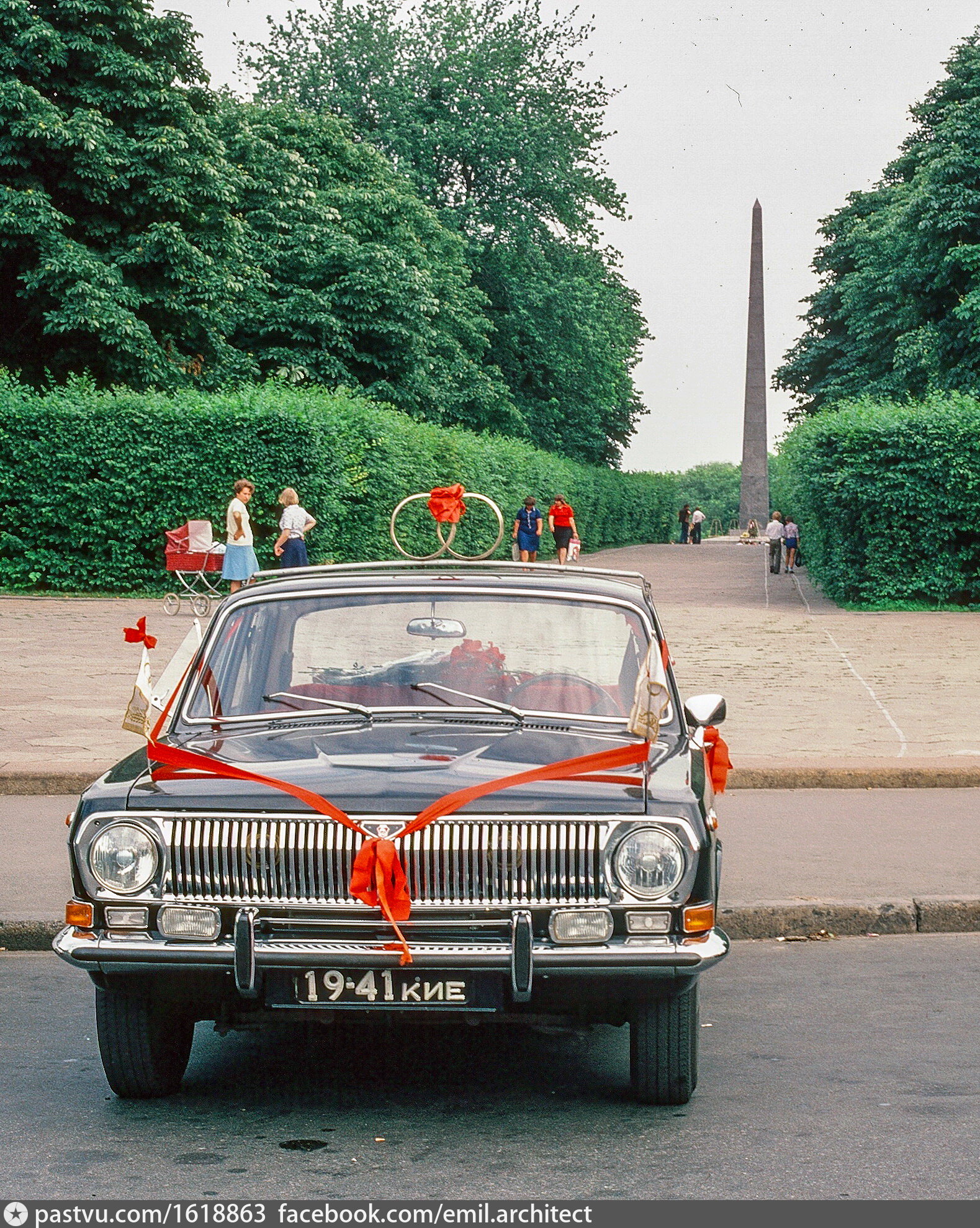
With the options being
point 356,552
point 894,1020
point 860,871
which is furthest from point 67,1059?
point 356,552

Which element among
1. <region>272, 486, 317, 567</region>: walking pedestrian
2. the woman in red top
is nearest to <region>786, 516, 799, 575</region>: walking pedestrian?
the woman in red top

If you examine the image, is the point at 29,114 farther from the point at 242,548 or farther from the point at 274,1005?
the point at 274,1005

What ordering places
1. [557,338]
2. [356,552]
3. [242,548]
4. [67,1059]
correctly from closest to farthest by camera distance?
[67,1059] → [242,548] → [356,552] → [557,338]

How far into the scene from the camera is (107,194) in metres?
34.1

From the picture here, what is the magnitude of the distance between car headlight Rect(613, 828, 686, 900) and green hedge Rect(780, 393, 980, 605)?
23.1 meters

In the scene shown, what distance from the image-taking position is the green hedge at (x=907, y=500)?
26.8 meters

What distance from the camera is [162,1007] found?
15.6 feet

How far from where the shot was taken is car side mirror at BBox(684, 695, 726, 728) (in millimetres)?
5578

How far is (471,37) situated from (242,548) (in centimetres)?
3706

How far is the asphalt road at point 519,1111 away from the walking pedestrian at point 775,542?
3794 cm

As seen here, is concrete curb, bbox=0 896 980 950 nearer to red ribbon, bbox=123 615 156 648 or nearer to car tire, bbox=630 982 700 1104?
car tire, bbox=630 982 700 1104

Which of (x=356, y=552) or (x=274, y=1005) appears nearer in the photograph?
(x=274, y=1005)

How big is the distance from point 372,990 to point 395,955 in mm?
120

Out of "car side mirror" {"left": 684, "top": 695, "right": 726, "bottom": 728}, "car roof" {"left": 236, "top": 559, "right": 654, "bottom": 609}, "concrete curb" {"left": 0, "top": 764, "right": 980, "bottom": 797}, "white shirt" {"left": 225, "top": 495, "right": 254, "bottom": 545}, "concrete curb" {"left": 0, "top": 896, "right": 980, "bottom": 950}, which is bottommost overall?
"concrete curb" {"left": 0, "top": 896, "right": 980, "bottom": 950}
